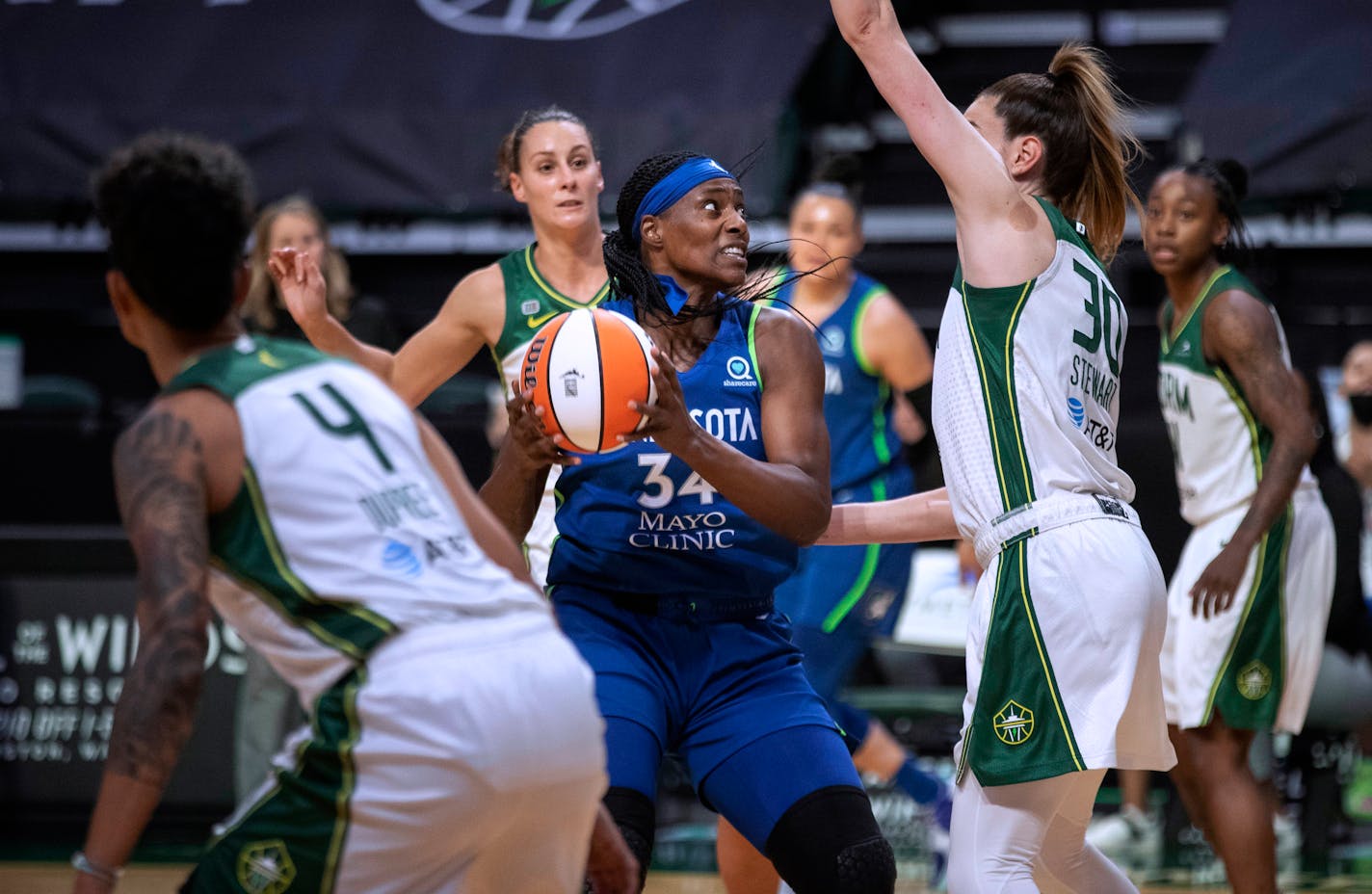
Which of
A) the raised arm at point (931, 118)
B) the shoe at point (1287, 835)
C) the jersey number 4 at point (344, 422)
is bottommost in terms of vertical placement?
the shoe at point (1287, 835)

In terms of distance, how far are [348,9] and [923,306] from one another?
3.85m

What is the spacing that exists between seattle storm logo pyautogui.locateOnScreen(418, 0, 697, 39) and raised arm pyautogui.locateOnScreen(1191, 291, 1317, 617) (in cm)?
538

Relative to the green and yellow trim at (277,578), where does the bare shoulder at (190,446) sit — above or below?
above

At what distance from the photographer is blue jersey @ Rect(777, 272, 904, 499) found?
6125mm

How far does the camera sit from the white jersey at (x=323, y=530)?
8.06 feet

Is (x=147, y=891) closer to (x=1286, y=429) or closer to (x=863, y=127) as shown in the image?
(x=1286, y=429)

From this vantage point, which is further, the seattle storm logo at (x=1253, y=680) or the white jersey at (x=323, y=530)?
the seattle storm logo at (x=1253, y=680)

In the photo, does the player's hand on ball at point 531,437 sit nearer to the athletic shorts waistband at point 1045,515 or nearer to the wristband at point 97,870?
the athletic shorts waistband at point 1045,515

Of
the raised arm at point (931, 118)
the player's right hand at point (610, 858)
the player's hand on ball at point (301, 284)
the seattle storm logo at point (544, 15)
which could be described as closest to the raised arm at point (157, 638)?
the player's right hand at point (610, 858)

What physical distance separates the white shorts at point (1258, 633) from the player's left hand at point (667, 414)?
8.35ft

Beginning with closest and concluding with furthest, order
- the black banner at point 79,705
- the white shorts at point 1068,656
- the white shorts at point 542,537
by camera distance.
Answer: the white shorts at point 1068,656
the white shorts at point 542,537
the black banner at point 79,705

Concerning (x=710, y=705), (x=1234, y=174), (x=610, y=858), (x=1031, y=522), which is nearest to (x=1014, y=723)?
(x=1031, y=522)

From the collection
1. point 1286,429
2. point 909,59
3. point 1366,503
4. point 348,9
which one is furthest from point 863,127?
point 909,59

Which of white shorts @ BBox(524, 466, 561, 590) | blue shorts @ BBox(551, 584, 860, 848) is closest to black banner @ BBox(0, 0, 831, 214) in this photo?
white shorts @ BBox(524, 466, 561, 590)
